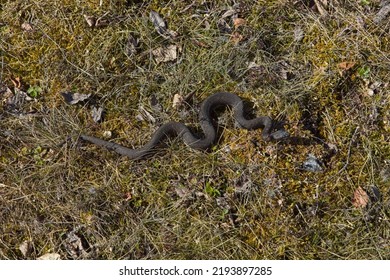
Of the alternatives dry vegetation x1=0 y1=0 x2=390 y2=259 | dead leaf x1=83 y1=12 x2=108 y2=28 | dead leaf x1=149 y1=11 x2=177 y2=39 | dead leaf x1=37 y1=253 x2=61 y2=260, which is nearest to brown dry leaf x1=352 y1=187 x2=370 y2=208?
dry vegetation x1=0 y1=0 x2=390 y2=259

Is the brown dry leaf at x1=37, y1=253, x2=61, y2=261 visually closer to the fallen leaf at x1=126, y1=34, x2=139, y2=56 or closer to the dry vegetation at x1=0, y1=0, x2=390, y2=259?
the dry vegetation at x1=0, y1=0, x2=390, y2=259

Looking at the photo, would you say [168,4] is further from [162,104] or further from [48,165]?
[48,165]

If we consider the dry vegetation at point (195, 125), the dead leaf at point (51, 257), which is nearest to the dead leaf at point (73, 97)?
the dry vegetation at point (195, 125)

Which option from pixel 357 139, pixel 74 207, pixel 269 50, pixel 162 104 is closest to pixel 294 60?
pixel 269 50

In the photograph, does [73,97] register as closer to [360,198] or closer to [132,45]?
[132,45]

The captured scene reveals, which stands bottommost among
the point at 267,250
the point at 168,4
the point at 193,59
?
the point at 267,250

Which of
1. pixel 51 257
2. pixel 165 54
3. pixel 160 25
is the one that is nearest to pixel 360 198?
pixel 165 54
